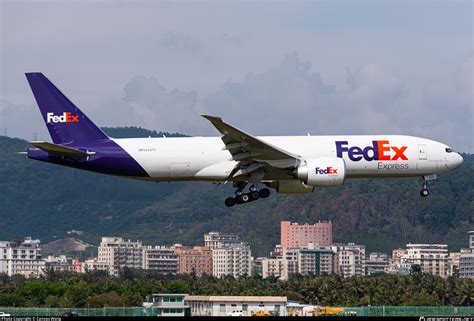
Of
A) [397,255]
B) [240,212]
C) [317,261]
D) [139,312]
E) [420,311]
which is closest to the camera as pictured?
[420,311]

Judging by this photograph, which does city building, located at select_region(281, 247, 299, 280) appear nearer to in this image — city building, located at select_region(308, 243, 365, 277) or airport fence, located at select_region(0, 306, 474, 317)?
city building, located at select_region(308, 243, 365, 277)

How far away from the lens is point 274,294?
78.5 m

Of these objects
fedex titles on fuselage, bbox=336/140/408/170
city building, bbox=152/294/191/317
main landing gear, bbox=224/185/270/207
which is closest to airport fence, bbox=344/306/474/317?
fedex titles on fuselage, bbox=336/140/408/170

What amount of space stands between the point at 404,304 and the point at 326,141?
58.4 feet

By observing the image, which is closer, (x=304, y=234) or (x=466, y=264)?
(x=466, y=264)

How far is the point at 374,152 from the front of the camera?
191ft

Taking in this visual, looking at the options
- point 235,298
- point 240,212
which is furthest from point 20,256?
point 235,298

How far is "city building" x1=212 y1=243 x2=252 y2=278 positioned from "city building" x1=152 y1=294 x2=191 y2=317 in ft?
265

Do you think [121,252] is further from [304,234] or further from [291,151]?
[291,151]

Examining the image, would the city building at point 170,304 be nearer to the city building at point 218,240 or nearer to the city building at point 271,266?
the city building at point 271,266

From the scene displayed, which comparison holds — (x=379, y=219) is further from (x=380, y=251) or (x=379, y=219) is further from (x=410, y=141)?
(x=410, y=141)

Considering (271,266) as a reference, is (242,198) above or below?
below

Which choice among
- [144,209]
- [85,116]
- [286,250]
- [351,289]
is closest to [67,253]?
[144,209]

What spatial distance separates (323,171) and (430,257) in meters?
98.5
